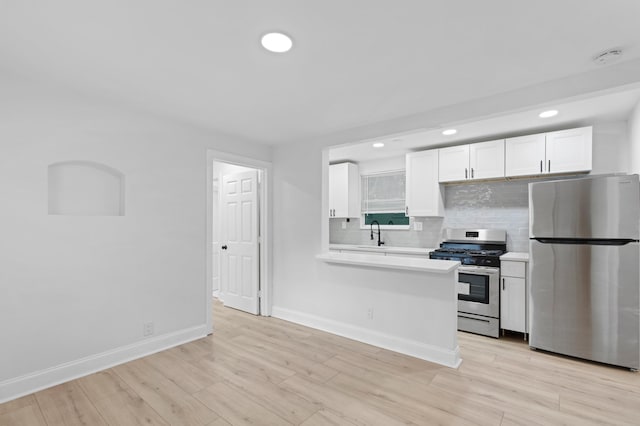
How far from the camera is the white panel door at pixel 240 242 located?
14.5 feet

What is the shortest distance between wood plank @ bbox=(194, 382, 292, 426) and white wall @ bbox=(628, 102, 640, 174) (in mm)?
3750

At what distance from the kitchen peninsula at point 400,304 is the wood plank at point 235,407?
1.48 metres

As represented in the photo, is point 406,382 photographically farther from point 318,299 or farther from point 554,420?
point 318,299

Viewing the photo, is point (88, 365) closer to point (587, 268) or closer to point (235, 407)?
point (235, 407)

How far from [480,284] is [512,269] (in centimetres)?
38

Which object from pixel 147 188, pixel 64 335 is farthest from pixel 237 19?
pixel 64 335

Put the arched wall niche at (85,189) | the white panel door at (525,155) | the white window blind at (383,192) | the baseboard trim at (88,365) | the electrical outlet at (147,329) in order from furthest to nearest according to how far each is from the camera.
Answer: the white window blind at (383,192)
the white panel door at (525,155)
the electrical outlet at (147,329)
the arched wall niche at (85,189)
the baseboard trim at (88,365)

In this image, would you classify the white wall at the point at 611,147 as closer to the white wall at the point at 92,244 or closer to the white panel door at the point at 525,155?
the white panel door at the point at 525,155

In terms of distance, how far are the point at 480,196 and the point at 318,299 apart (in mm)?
2647

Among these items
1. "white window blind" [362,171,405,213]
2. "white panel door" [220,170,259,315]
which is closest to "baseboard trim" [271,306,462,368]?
"white panel door" [220,170,259,315]

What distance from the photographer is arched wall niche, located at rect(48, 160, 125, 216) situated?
2.66 meters

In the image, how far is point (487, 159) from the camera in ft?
13.2

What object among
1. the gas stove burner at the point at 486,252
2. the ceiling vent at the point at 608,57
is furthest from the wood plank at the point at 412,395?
the ceiling vent at the point at 608,57

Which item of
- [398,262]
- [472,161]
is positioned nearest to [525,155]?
[472,161]
